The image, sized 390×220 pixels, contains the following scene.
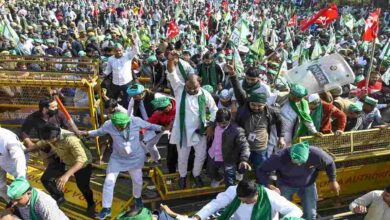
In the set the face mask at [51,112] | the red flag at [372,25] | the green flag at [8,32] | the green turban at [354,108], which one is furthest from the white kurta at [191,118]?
the green flag at [8,32]

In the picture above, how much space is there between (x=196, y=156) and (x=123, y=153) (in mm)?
1075

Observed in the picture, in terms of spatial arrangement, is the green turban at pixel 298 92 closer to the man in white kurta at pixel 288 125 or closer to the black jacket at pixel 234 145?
the man in white kurta at pixel 288 125

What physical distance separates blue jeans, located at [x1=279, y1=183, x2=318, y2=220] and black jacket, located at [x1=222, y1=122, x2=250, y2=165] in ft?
2.08

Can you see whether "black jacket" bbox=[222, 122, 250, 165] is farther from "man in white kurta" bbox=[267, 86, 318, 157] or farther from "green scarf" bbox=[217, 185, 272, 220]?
"green scarf" bbox=[217, 185, 272, 220]

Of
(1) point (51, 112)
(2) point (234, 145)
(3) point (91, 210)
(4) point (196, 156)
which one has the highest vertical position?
(1) point (51, 112)

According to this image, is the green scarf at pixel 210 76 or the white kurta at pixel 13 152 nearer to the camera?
the white kurta at pixel 13 152

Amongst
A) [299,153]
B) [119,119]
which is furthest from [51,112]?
[299,153]

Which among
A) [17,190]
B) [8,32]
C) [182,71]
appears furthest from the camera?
[8,32]

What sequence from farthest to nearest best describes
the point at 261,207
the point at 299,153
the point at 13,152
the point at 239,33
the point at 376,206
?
the point at 239,33
the point at 13,152
the point at 299,153
the point at 376,206
the point at 261,207

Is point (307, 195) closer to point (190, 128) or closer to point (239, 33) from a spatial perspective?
point (190, 128)

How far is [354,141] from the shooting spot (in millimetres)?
6664

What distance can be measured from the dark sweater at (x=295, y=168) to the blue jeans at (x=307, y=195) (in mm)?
101

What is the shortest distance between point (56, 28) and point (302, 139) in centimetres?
1367

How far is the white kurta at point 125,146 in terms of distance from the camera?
19.5 ft
